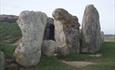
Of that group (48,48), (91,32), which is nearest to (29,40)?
(48,48)

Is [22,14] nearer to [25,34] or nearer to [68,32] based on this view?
[25,34]

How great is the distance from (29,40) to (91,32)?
917 centimetres

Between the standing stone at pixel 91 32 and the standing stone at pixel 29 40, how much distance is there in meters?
8.28

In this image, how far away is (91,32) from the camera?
24.0m

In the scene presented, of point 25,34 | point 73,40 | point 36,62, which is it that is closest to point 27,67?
point 36,62

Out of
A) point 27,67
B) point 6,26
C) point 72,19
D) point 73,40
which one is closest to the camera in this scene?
point 27,67

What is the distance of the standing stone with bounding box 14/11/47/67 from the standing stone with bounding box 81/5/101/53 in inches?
326

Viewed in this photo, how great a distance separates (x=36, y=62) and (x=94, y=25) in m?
9.55

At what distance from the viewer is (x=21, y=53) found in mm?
15586

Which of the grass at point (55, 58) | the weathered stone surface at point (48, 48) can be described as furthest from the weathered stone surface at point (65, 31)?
the weathered stone surface at point (48, 48)

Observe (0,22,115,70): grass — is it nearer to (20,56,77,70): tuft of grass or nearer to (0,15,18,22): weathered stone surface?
(20,56,77,70): tuft of grass

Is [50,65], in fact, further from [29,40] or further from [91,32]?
[91,32]

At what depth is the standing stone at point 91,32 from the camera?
23.9 metres

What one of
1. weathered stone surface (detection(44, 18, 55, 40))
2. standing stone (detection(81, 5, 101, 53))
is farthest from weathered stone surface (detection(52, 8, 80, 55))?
weathered stone surface (detection(44, 18, 55, 40))
